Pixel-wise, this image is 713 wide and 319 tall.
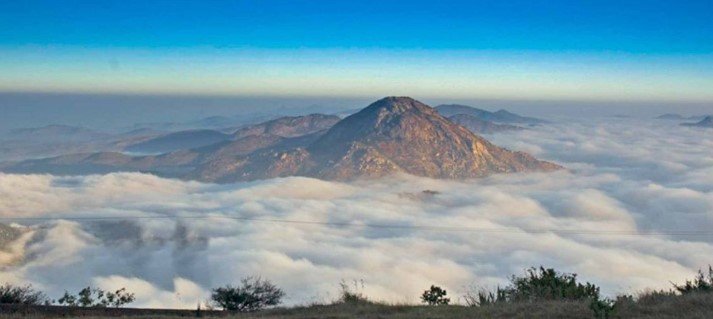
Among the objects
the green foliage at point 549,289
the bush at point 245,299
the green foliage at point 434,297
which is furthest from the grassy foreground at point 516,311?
the bush at point 245,299

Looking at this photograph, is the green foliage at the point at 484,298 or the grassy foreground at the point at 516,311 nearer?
the grassy foreground at the point at 516,311

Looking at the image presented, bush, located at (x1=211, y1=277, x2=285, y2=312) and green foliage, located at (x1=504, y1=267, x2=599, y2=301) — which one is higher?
green foliage, located at (x1=504, y1=267, x2=599, y2=301)

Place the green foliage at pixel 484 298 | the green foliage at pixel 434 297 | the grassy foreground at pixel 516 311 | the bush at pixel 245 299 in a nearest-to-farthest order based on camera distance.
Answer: the grassy foreground at pixel 516 311
the green foliage at pixel 484 298
the green foliage at pixel 434 297
the bush at pixel 245 299

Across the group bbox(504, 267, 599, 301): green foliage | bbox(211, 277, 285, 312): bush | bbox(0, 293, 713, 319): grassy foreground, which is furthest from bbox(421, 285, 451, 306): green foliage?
bbox(211, 277, 285, 312): bush

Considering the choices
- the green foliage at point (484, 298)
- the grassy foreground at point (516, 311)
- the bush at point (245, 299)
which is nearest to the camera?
the grassy foreground at point (516, 311)

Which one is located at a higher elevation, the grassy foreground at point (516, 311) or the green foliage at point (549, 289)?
the green foliage at point (549, 289)

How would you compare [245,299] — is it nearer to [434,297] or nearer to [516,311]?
[434,297]

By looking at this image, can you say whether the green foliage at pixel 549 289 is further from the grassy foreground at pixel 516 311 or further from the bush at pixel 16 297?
the bush at pixel 16 297

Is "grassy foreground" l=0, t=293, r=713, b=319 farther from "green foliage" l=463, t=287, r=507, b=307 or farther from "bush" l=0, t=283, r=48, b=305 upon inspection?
"bush" l=0, t=283, r=48, b=305
